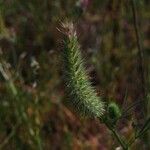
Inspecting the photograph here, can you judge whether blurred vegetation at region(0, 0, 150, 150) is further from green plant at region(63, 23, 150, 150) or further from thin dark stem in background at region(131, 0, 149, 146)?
green plant at region(63, 23, 150, 150)

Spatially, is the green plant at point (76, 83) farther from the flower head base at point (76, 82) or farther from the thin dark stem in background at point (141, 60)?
the thin dark stem in background at point (141, 60)

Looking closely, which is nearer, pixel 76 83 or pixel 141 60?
pixel 76 83

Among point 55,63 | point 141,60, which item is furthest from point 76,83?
point 55,63

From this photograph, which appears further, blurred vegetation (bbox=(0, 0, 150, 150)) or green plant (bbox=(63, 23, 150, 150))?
blurred vegetation (bbox=(0, 0, 150, 150))

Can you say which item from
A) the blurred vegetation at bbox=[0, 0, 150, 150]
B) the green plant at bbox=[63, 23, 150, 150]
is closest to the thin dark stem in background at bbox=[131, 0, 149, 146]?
the green plant at bbox=[63, 23, 150, 150]

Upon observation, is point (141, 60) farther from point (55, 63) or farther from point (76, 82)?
point (55, 63)

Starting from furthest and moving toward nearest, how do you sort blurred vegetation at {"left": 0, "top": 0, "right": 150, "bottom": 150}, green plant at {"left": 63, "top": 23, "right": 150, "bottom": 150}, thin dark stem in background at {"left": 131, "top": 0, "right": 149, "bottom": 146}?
blurred vegetation at {"left": 0, "top": 0, "right": 150, "bottom": 150} → thin dark stem in background at {"left": 131, "top": 0, "right": 149, "bottom": 146} → green plant at {"left": 63, "top": 23, "right": 150, "bottom": 150}

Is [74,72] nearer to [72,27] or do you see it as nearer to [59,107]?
[72,27]

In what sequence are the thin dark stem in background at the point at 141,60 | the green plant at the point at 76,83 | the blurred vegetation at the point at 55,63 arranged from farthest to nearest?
the blurred vegetation at the point at 55,63 < the thin dark stem in background at the point at 141,60 < the green plant at the point at 76,83

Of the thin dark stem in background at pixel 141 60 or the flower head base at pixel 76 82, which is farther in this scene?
the thin dark stem in background at pixel 141 60

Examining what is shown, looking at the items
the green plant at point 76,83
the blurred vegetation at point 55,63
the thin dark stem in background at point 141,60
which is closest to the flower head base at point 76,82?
the green plant at point 76,83
